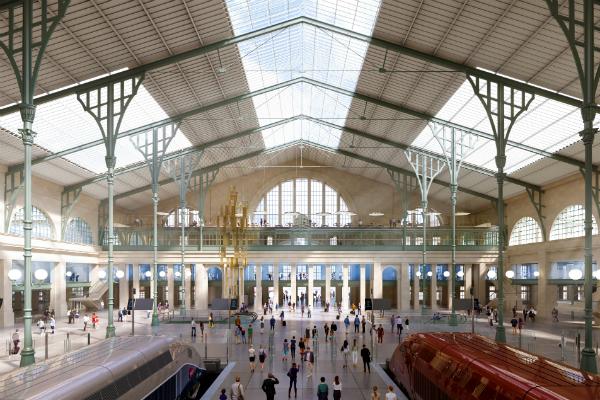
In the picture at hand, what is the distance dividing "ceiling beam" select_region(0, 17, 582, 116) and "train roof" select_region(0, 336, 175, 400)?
1884 cm

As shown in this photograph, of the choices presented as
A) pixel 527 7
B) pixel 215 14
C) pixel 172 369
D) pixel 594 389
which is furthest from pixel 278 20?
pixel 594 389

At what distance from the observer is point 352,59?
39062 millimetres

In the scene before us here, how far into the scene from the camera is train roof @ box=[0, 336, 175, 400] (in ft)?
36.4

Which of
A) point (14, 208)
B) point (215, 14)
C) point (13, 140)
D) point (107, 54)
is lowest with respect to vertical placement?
point (14, 208)

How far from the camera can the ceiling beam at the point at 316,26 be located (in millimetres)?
32469

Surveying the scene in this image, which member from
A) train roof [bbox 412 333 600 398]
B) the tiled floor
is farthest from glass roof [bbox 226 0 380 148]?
train roof [bbox 412 333 600 398]

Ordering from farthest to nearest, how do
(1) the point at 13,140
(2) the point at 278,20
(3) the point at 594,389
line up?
(1) the point at 13,140, (2) the point at 278,20, (3) the point at 594,389

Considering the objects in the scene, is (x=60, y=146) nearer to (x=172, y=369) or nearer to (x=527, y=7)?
(x=172, y=369)

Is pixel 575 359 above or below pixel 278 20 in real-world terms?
below

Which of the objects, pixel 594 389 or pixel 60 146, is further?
pixel 60 146

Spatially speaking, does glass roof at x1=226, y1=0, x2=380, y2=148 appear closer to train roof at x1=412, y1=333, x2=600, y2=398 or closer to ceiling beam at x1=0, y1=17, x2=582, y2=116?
ceiling beam at x1=0, y1=17, x2=582, y2=116

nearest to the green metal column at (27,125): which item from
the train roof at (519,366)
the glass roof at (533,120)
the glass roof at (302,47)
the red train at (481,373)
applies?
the red train at (481,373)

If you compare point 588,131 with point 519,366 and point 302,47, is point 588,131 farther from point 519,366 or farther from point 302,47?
point 302,47

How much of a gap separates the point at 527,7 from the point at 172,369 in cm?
2099
